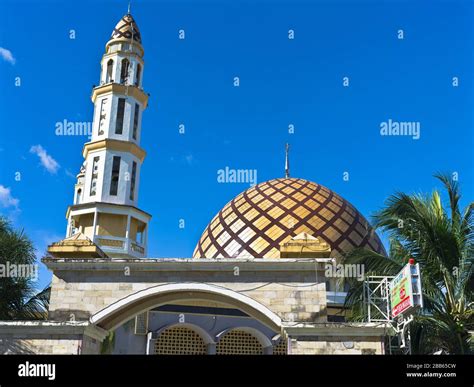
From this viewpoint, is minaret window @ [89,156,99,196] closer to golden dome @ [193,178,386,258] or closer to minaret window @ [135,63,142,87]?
minaret window @ [135,63,142,87]

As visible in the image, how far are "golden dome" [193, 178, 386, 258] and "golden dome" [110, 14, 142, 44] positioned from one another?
11830 mm

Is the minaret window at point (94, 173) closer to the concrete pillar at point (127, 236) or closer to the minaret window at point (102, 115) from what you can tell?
the minaret window at point (102, 115)

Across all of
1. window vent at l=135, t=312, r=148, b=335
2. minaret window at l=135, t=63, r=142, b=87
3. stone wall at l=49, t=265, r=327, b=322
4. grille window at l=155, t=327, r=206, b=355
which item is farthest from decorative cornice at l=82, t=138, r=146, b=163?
stone wall at l=49, t=265, r=327, b=322

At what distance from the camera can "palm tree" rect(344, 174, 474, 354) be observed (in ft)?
40.1

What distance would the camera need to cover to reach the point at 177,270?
11906 mm

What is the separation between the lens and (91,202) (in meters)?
18.8

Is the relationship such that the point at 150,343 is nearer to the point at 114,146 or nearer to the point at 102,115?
the point at 114,146

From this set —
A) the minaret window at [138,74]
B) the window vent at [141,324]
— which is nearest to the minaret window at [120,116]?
the minaret window at [138,74]

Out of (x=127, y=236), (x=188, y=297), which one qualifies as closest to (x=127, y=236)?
(x=127, y=236)

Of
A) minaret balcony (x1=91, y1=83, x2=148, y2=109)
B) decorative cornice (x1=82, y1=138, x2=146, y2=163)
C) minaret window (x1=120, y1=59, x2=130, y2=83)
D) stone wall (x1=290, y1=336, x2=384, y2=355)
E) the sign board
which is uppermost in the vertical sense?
minaret window (x1=120, y1=59, x2=130, y2=83)

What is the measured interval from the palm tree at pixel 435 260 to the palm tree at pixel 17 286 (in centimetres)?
806

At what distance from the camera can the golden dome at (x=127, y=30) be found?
2200 cm
